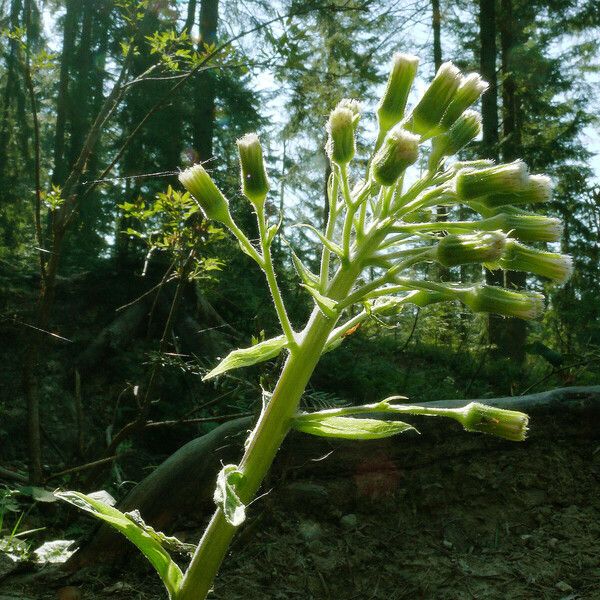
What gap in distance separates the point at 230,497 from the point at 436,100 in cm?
140

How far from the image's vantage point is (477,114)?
224 cm

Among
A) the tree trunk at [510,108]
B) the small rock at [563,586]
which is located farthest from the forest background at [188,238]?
the small rock at [563,586]

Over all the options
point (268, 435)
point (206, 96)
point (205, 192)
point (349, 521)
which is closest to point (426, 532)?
point (349, 521)

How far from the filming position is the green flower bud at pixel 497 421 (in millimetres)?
1943

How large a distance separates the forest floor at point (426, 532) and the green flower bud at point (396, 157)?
181 cm

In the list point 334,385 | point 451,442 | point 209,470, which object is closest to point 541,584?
point 451,442

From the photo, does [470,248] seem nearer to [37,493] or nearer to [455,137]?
[455,137]

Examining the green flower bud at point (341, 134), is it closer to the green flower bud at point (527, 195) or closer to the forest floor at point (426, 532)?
the green flower bud at point (527, 195)

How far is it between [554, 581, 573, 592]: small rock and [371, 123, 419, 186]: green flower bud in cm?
223

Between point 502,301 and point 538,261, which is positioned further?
point 538,261

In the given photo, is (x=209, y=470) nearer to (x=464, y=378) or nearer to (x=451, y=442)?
(x=451, y=442)

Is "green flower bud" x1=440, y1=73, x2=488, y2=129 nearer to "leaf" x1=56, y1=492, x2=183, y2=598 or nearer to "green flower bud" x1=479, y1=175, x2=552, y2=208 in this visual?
"green flower bud" x1=479, y1=175, x2=552, y2=208

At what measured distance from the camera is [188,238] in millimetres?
4410

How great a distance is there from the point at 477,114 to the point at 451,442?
85.7 inches
